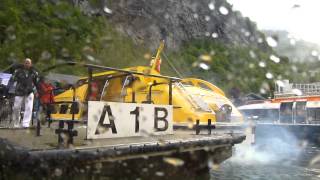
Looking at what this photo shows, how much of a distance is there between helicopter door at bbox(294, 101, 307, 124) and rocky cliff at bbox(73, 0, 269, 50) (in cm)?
7060

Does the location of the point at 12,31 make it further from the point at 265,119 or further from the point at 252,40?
the point at 252,40

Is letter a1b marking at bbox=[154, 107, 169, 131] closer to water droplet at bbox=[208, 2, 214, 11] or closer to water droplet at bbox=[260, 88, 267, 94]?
water droplet at bbox=[260, 88, 267, 94]

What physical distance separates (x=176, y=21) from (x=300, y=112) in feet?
294

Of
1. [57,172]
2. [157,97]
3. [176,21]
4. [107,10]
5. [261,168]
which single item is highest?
[176,21]

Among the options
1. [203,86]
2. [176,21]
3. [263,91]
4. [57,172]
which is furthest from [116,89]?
[176,21]

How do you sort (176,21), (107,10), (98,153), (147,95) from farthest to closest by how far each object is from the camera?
(176,21)
(107,10)
(147,95)
(98,153)

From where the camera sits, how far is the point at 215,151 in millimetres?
6992

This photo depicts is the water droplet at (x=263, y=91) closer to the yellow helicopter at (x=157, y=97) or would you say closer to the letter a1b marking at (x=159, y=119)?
the yellow helicopter at (x=157, y=97)

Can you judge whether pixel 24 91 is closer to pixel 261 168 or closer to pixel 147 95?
pixel 147 95

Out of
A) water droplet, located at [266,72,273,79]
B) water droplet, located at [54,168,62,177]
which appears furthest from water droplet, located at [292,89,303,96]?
water droplet, located at [266,72,273,79]

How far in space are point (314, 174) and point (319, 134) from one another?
12.0 metres

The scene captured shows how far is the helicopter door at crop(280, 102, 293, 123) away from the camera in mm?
27281

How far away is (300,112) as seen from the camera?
26.6 metres

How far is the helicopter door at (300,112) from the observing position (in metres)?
25.9
